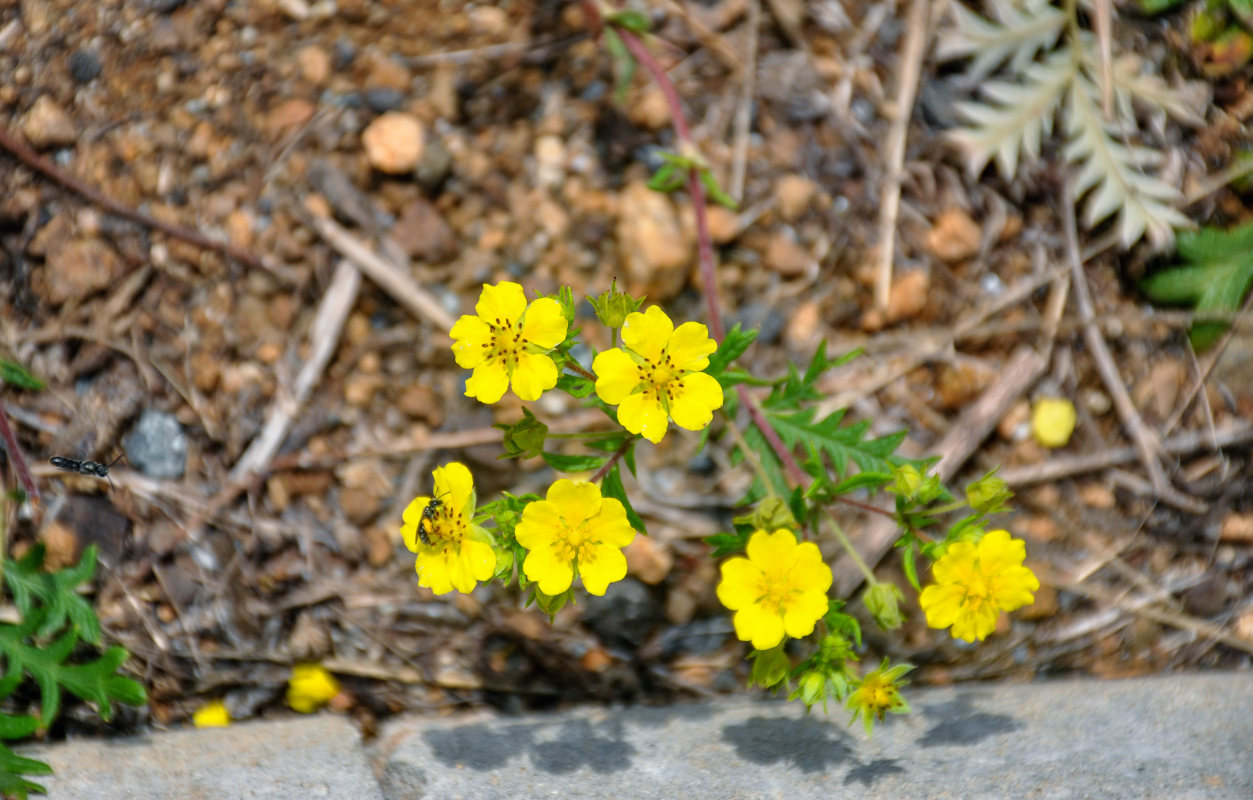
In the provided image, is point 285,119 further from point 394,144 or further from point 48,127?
point 48,127

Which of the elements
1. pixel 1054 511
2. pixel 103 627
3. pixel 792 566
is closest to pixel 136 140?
pixel 103 627

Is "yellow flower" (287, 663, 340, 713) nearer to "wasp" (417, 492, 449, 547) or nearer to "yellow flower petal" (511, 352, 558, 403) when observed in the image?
"wasp" (417, 492, 449, 547)

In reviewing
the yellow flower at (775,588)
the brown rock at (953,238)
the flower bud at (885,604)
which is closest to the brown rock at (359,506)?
the yellow flower at (775,588)

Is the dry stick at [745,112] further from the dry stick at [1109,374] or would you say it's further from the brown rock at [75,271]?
the brown rock at [75,271]

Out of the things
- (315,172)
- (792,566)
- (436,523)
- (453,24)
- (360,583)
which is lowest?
(360,583)

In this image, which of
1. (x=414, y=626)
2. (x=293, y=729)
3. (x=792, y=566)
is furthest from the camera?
(x=414, y=626)

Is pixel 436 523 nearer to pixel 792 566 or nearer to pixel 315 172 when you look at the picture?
pixel 792 566
